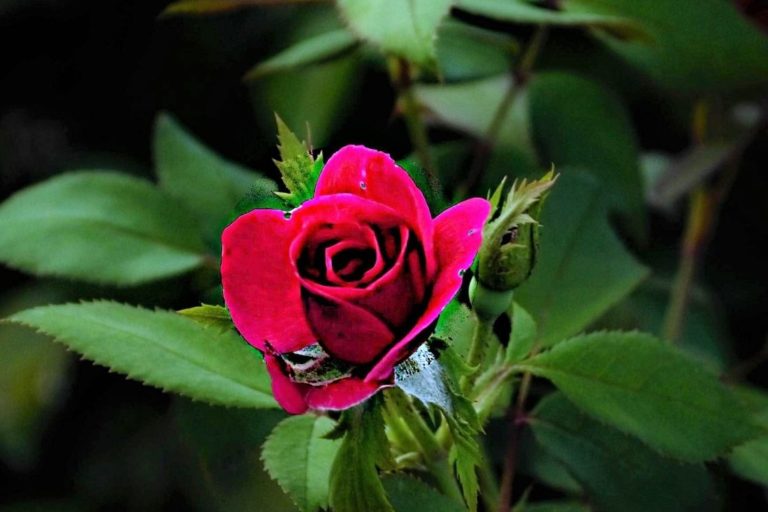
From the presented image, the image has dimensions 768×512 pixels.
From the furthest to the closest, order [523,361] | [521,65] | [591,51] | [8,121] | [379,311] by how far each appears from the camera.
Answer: [8,121] < [591,51] < [521,65] < [523,361] < [379,311]

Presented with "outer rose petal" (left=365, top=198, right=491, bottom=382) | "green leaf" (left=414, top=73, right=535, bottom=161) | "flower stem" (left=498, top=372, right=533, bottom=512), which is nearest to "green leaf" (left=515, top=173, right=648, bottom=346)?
"flower stem" (left=498, top=372, right=533, bottom=512)

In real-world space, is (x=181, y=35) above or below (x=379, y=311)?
below

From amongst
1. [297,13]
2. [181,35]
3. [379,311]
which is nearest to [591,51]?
[297,13]

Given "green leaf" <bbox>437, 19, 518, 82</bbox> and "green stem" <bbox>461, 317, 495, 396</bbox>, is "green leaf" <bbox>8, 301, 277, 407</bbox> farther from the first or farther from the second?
"green leaf" <bbox>437, 19, 518, 82</bbox>

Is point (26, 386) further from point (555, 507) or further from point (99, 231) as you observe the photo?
point (555, 507)

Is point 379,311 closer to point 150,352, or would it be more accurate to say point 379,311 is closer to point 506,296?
point 506,296

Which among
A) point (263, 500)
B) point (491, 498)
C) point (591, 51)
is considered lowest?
point (263, 500)

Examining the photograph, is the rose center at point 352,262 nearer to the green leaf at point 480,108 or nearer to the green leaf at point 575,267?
the green leaf at point 575,267

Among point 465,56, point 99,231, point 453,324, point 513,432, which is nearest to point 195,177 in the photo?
point 99,231
